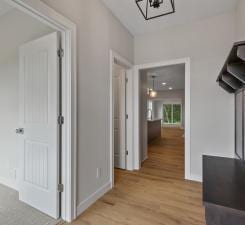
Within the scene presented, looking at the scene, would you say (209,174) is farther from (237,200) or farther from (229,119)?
(229,119)

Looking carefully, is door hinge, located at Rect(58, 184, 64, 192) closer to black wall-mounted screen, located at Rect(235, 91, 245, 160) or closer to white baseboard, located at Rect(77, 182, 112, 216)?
white baseboard, located at Rect(77, 182, 112, 216)

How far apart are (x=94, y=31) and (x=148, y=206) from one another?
250 centimetres

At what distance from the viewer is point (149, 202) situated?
2.23 m

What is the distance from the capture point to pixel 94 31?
2279 mm

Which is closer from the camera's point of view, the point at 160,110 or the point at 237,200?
the point at 237,200

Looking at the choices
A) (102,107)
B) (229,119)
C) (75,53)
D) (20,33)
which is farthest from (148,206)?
(20,33)

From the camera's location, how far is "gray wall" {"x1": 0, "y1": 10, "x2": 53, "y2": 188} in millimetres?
2520

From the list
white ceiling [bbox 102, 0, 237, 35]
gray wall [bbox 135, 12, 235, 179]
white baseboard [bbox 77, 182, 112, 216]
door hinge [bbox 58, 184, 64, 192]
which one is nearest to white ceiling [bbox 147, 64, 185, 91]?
gray wall [bbox 135, 12, 235, 179]

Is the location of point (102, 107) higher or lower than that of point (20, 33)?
lower

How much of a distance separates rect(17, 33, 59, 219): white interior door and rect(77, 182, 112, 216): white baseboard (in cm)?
28

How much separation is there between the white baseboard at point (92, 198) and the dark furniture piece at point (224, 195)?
61.1 inches

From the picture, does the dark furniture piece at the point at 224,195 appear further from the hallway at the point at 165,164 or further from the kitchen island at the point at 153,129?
the kitchen island at the point at 153,129

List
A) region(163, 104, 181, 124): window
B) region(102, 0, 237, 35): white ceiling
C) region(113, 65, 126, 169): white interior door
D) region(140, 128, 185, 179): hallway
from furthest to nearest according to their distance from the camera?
region(163, 104, 181, 124): window < region(113, 65, 126, 169): white interior door < region(140, 128, 185, 179): hallway < region(102, 0, 237, 35): white ceiling

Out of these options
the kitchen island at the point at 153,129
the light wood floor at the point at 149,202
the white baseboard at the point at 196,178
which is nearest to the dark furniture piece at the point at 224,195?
the light wood floor at the point at 149,202
